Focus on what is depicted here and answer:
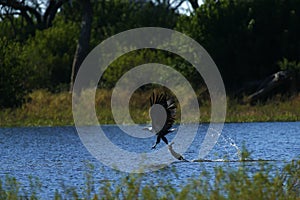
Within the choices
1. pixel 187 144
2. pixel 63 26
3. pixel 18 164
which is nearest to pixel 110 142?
pixel 187 144

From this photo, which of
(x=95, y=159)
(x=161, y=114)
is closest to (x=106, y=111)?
(x=95, y=159)

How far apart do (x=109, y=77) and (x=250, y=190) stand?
106 feet

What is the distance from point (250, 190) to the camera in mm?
11039

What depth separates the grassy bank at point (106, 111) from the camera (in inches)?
1426

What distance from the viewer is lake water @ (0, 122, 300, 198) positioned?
17.9 m

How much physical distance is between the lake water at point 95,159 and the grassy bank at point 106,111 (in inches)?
63.5

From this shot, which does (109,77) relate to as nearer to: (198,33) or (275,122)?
(198,33)

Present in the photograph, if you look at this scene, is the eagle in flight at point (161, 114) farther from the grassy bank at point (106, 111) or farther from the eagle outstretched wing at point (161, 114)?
the grassy bank at point (106, 111)

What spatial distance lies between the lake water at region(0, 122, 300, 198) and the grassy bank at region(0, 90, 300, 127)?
1.61 metres

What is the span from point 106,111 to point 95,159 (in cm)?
1602

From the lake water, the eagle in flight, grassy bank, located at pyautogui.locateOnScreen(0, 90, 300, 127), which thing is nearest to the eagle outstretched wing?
the eagle in flight

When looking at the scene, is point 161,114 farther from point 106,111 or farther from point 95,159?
point 106,111

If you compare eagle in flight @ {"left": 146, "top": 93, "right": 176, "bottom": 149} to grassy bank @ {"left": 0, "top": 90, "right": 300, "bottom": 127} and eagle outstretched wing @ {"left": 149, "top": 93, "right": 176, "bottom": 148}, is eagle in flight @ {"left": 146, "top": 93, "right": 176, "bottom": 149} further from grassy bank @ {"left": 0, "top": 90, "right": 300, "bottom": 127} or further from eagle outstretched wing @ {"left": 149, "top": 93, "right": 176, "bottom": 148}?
grassy bank @ {"left": 0, "top": 90, "right": 300, "bottom": 127}

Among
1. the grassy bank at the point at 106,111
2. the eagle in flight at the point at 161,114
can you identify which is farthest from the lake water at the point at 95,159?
the grassy bank at the point at 106,111
